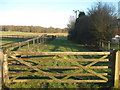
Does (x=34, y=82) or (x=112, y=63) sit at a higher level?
(x=112, y=63)

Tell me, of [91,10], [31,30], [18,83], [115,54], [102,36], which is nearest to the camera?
[115,54]

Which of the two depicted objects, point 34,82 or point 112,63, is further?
point 34,82

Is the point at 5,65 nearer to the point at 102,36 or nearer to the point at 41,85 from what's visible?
the point at 41,85

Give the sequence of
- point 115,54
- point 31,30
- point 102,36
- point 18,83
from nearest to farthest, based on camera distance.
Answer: point 115,54 → point 18,83 → point 102,36 → point 31,30

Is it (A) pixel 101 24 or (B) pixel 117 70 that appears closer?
(B) pixel 117 70

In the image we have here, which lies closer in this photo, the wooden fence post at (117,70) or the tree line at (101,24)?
the wooden fence post at (117,70)

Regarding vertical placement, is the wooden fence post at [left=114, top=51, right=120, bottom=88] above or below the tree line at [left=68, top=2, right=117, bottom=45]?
below

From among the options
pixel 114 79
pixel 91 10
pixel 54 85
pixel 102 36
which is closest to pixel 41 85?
pixel 54 85

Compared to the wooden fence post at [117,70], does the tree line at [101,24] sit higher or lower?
higher

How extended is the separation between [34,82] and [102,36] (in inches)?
760

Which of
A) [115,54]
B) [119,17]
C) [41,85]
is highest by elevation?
[119,17]

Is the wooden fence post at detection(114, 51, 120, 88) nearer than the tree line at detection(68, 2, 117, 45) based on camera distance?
Yes

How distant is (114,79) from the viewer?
602 cm

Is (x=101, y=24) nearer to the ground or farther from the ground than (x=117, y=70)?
farther from the ground
